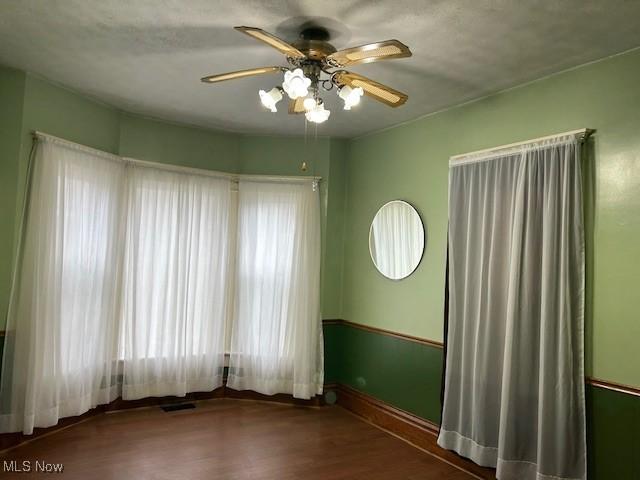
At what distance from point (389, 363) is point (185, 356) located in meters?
1.88

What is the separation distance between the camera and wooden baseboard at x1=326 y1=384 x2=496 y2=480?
10.8ft

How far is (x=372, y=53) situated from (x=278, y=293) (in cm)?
282

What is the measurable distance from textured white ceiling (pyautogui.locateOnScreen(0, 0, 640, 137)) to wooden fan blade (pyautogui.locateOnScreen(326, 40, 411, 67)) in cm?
25

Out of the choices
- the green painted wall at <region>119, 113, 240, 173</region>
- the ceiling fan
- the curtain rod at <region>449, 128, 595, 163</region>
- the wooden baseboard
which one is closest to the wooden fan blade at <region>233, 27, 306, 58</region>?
the ceiling fan

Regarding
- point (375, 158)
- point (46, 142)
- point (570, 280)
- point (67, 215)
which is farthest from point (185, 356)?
point (570, 280)

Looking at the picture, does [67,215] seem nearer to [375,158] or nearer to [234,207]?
[234,207]

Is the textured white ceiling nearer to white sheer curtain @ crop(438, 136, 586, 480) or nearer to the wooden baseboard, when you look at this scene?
white sheer curtain @ crop(438, 136, 586, 480)

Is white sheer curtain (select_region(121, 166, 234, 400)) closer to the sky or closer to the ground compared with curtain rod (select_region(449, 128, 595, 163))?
closer to the ground

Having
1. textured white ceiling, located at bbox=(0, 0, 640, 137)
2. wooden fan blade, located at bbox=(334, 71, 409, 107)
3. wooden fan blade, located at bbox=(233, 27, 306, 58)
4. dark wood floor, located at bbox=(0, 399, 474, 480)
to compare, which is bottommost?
dark wood floor, located at bbox=(0, 399, 474, 480)

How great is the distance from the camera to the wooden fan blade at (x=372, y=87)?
2406mm

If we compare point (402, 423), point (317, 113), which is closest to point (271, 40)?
point (317, 113)

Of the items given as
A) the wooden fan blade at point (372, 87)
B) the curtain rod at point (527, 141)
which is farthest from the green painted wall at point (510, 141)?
the wooden fan blade at point (372, 87)

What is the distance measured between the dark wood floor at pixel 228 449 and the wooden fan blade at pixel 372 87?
2.41 metres

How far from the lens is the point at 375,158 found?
443 cm
